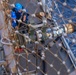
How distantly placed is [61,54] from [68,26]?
94cm

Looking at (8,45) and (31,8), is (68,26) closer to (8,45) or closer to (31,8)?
(8,45)

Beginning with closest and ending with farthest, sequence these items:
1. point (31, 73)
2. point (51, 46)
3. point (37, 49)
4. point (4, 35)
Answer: point (4, 35) < point (31, 73) < point (37, 49) < point (51, 46)

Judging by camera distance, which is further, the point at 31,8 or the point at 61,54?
the point at 31,8

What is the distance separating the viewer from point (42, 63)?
173cm

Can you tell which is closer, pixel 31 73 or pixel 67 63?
pixel 31 73

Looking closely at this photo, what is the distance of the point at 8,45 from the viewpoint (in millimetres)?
914

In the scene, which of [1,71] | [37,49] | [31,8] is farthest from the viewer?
[31,8]

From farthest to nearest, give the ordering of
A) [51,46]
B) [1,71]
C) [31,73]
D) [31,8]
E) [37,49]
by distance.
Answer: [31,8] → [51,46] → [37,49] → [31,73] → [1,71]

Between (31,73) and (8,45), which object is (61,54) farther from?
(8,45)

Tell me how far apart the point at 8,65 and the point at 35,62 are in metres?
0.76

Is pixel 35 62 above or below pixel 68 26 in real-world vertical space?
below

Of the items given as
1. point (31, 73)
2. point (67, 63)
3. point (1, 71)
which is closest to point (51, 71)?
point (67, 63)

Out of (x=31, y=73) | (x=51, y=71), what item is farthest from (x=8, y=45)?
(x=51, y=71)

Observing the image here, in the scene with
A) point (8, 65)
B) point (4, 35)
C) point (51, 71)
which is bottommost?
point (51, 71)
